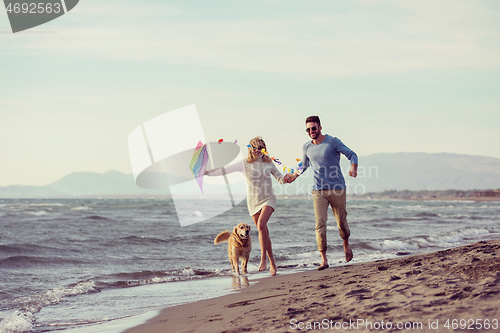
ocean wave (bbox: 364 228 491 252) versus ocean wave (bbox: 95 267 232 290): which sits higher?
ocean wave (bbox: 95 267 232 290)

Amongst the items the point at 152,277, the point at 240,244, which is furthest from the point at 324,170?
the point at 152,277

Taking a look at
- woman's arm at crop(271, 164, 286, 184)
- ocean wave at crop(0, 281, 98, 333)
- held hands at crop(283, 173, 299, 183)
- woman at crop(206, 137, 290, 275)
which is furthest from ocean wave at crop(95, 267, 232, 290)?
held hands at crop(283, 173, 299, 183)

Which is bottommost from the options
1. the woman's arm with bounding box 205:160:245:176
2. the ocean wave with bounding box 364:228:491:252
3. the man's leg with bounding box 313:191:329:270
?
the ocean wave with bounding box 364:228:491:252

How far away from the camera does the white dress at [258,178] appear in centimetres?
783

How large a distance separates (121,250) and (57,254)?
1675mm

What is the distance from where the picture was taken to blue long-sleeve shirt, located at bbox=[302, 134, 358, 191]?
7.14 m

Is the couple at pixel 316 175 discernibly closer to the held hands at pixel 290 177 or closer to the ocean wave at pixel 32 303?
the held hands at pixel 290 177

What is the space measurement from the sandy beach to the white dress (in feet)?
7.13

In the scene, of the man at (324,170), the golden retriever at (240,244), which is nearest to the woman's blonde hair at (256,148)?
the man at (324,170)

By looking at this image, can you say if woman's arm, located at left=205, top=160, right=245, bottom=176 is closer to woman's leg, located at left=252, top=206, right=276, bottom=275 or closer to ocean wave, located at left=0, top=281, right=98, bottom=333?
woman's leg, located at left=252, top=206, right=276, bottom=275

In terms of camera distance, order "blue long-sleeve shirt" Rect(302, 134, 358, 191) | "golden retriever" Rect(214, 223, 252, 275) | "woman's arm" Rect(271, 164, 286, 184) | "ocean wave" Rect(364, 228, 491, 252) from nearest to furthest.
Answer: "blue long-sleeve shirt" Rect(302, 134, 358, 191), "woman's arm" Rect(271, 164, 286, 184), "golden retriever" Rect(214, 223, 252, 275), "ocean wave" Rect(364, 228, 491, 252)

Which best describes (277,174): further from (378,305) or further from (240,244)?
(378,305)

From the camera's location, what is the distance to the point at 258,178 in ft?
25.7

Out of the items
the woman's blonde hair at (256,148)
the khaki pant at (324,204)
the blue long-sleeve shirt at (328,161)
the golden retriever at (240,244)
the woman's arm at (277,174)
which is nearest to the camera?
the blue long-sleeve shirt at (328,161)
